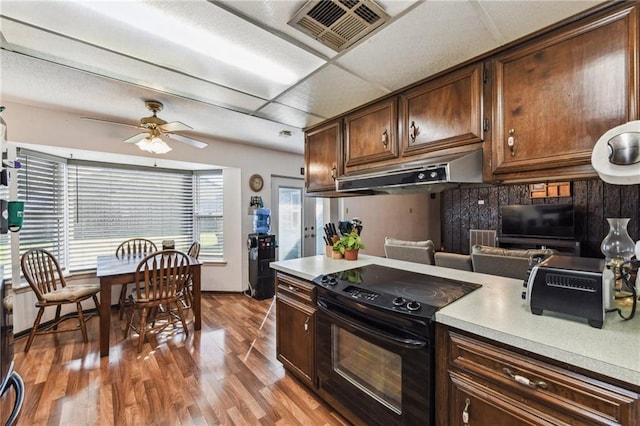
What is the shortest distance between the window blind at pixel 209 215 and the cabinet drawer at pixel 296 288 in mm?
2510

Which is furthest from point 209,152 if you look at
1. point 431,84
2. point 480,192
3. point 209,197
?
point 480,192

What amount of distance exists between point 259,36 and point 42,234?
354 centimetres

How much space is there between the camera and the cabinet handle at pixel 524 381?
0.94 m

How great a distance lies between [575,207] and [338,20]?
237 inches

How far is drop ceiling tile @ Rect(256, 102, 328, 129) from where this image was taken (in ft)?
7.82

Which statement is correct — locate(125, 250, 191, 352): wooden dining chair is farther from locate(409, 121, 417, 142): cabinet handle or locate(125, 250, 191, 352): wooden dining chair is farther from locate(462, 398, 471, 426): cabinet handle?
locate(462, 398, 471, 426): cabinet handle

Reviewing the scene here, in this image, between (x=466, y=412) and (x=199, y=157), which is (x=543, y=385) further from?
(x=199, y=157)

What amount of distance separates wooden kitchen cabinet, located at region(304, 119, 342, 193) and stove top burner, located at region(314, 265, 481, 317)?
0.95 m

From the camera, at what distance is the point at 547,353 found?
919 millimetres

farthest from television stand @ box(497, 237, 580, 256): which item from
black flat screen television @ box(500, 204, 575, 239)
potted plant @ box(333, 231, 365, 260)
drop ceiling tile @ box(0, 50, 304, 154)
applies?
drop ceiling tile @ box(0, 50, 304, 154)

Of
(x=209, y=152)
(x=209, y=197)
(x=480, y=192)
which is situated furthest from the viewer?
(x=480, y=192)

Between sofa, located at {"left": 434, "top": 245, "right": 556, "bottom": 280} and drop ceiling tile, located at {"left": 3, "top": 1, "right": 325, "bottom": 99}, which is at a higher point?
drop ceiling tile, located at {"left": 3, "top": 1, "right": 325, "bottom": 99}

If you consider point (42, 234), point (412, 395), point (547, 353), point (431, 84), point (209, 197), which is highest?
point (431, 84)

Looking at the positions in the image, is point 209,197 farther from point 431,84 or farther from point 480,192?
point 480,192
